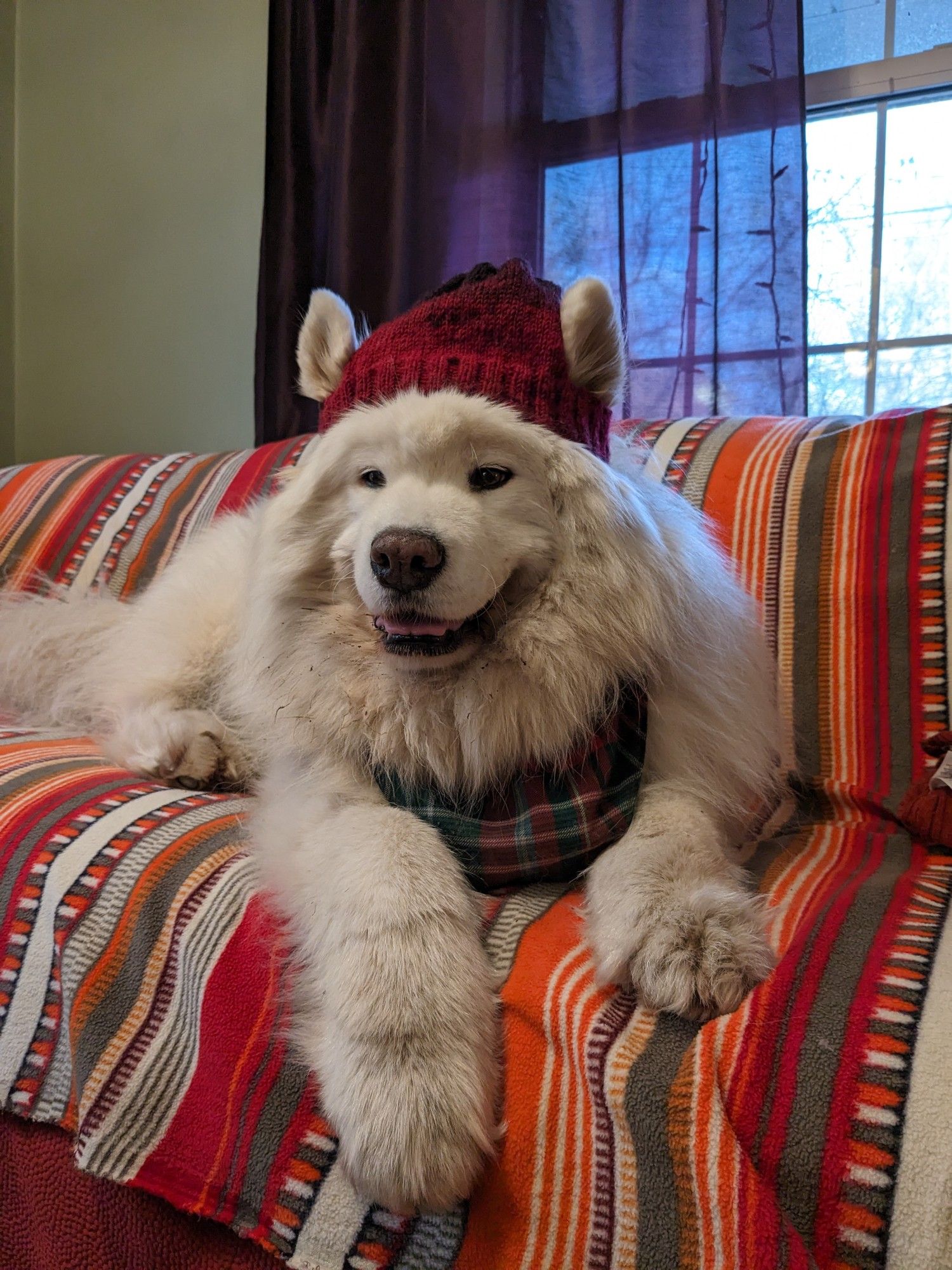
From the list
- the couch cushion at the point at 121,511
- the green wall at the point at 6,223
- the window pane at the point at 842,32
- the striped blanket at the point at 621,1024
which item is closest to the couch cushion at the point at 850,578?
the striped blanket at the point at 621,1024

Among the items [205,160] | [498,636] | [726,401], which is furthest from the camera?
[205,160]

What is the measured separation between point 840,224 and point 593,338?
1.87m

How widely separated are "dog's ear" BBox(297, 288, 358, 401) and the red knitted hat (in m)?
0.11

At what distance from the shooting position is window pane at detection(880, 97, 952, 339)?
98.5 inches

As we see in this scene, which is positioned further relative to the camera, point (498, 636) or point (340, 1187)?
point (498, 636)

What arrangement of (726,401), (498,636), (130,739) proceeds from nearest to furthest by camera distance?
(498,636) < (130,739) < (726,401)

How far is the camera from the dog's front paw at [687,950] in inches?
32.1

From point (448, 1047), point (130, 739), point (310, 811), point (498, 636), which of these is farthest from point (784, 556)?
point (130, 739)

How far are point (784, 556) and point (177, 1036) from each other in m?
1.31

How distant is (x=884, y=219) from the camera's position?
2555mm

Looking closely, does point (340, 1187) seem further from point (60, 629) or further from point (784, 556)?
point (60, 629)

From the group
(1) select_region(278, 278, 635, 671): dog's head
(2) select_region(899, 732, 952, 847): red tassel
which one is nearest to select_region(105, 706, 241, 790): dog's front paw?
(1) select_region(278, 278, 635, 671): dog's head

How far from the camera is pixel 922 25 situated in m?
2.46

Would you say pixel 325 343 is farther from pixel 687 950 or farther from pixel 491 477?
pixel 687 950
